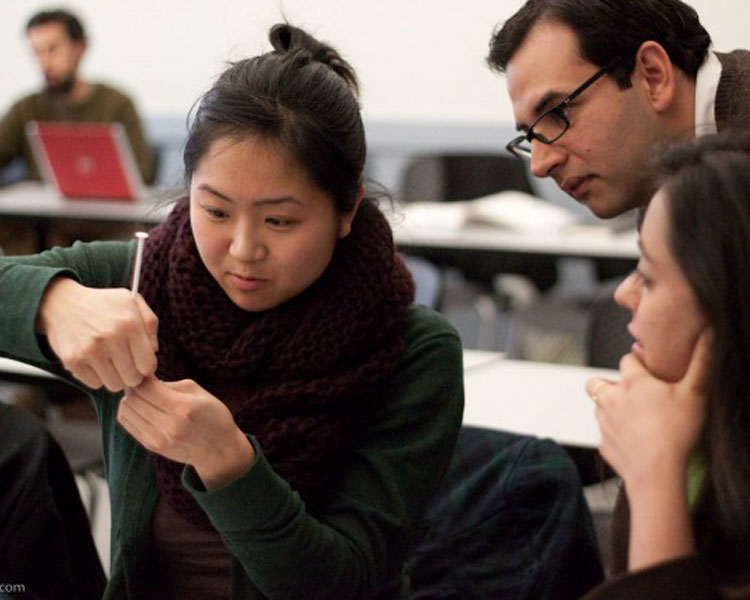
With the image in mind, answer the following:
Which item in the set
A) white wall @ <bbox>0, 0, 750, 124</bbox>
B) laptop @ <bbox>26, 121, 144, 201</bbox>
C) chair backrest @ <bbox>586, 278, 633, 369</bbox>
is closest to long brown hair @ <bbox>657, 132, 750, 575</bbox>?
chair backrest @ <bbox>586, 278, 633, 369</bbox>

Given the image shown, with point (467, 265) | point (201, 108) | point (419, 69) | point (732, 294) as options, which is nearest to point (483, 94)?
point (419, 69)

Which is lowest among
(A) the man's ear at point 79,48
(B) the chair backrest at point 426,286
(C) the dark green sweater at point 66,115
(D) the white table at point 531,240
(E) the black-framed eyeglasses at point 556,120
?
(D) the white table at point 531,240

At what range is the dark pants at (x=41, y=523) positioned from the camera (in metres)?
1.58

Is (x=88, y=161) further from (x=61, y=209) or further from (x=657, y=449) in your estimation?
(x=657, y=449)

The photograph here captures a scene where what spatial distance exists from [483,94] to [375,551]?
411 cm

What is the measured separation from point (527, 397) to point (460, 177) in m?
2.55

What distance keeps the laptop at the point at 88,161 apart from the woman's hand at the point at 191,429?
3.00 m

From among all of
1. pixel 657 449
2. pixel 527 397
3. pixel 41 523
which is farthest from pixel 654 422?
pixel 527 397

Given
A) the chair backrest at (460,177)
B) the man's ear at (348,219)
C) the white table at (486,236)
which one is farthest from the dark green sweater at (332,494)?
the chair backrest at (460,177)

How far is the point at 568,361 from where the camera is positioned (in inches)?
133

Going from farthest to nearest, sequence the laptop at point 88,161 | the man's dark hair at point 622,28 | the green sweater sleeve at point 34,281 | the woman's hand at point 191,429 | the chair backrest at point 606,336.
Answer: the laptop at point 88,161 → the chair backrest at point 606,336 → the man's dark hair at point 622,28 → the green sweater sleeve at point 34,281 → the woman's hand at point 191,429

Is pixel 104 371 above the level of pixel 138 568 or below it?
above

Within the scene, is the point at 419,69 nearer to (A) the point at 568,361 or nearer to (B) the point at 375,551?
(A) the point at 568,361

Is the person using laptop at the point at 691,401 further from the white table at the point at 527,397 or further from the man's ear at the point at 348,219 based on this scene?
the white table at the point at 527,397
